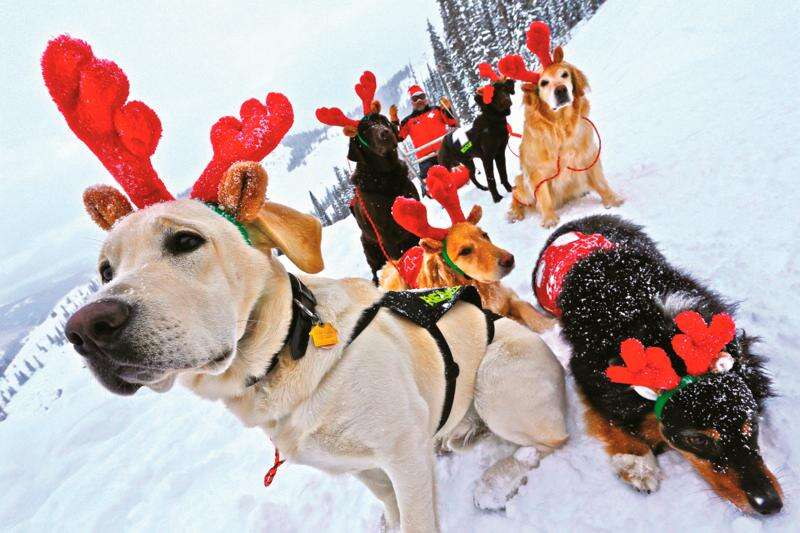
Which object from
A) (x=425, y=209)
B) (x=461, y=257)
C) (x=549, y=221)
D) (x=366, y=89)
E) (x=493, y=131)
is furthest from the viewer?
(x=493, y=131)

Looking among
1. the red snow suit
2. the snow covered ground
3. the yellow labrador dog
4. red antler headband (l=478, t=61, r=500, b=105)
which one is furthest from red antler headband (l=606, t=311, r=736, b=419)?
the red snow suit

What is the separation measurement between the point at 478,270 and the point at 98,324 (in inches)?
128

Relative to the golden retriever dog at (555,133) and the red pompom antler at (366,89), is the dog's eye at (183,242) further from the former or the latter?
the red pompom antler at (366,89)

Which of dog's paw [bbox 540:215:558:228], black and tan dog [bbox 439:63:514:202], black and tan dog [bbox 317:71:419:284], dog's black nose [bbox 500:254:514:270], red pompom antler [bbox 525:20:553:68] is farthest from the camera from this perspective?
black and tan dog [bbox 439:63:514:202]

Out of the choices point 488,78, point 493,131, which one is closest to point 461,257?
point 493,131

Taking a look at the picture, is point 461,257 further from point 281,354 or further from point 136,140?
point 136,140

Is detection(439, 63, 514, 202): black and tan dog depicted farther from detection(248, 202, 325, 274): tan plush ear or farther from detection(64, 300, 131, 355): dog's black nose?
detection(64, 300, 131, 355): dog's black nose

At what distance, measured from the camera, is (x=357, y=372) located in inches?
74.9

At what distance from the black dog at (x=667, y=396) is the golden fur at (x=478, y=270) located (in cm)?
115

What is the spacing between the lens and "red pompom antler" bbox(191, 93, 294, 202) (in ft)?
6.70

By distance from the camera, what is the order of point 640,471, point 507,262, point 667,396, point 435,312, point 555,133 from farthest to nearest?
point 555,133 < point 507,262 < point 435,312 < point 640,471 < point 667,396

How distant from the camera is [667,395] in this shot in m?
1.88

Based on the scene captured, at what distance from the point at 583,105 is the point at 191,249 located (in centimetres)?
591

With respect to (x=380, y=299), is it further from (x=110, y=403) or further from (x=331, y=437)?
(x=110, y=403)
